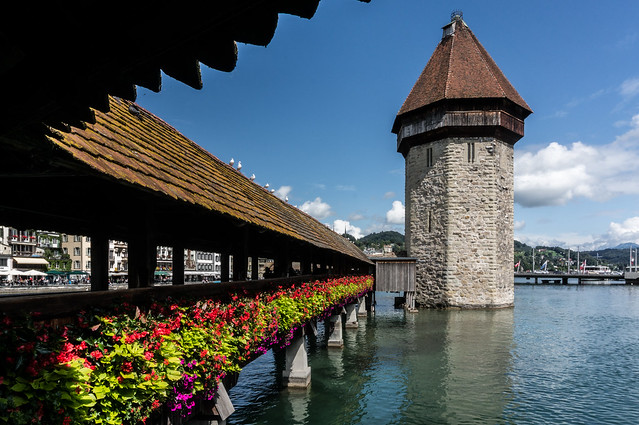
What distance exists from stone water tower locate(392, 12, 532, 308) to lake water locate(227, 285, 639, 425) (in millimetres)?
7984

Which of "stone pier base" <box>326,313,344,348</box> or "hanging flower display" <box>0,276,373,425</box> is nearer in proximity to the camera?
"hanging flower display" <box>0,276,373,425</box>

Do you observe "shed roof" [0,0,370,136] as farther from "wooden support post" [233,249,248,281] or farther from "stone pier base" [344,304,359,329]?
"stone pier base" [344,304,359,329]

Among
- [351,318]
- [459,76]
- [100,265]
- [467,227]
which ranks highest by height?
[459,76]

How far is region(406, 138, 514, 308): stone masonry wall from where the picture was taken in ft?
106

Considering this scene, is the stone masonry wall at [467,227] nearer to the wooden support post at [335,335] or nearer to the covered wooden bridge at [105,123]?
the wooden support post at [335,335]

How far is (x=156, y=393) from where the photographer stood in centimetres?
401

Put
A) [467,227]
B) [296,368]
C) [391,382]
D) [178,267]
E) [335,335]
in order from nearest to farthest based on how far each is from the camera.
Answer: [178,267] < [296,368] < [391,382] < [335,335] < [467,227]

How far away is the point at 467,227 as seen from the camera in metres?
32.4

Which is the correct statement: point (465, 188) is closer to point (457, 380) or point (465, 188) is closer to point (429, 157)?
point (429, 157)

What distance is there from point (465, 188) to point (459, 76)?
26.9 feet

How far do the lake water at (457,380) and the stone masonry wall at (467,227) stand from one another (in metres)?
7.73

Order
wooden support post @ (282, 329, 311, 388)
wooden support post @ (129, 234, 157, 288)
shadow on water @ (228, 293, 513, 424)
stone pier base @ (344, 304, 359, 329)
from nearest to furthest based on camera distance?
wooden support post @ (129, 234, 157, 288) < shadow on water @ (228, 293, 513, 424) < wooden support post @ (282, 329, 311, 388) < stone pier base @ (344, 304, 359, 329)

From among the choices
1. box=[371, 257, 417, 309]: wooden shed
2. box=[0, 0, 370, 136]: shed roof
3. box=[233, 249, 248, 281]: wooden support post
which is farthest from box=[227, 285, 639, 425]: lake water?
box=[0, 0, 370, 136]: shed roof

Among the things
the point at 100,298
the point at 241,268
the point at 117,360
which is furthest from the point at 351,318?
the point at 117,360
